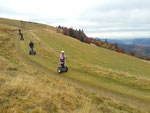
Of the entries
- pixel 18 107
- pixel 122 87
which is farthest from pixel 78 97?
pixel 122 87

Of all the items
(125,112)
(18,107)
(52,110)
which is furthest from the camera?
(125,112)

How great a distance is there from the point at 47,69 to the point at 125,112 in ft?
33.7

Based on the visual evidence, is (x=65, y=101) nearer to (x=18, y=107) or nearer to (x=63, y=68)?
(x=18, y=107)

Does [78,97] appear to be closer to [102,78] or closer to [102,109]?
[102,109]

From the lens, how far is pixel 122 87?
31.0 ft

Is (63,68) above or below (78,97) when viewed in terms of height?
above

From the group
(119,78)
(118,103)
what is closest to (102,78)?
(119,78)

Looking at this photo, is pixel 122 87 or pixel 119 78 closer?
pixel 122 87

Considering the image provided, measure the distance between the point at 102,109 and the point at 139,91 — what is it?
4729 millimetres

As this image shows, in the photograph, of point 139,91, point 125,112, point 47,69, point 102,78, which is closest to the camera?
point 125,112

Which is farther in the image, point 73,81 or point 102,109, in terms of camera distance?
point 73,81

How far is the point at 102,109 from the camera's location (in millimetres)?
6379

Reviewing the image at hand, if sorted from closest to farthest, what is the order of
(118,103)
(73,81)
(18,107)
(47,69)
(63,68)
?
(18,107) → (118,103) → (73,81) → (63,68) → (47,69)

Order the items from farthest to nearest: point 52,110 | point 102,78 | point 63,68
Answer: point 63,68 < point 102,78 < point 52,110
